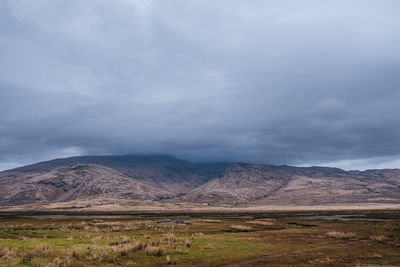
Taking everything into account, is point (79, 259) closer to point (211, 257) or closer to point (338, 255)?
point (211, 257)

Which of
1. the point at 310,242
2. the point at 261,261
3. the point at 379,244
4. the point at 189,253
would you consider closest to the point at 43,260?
the point at 189,253

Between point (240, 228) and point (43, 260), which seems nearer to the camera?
point (43, 260)

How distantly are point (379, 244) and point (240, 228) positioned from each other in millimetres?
23542

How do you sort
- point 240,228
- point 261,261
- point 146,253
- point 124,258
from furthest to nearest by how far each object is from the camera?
point 240,228
point 146,253
point 124,258
point 261,261

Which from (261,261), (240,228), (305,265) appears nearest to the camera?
(305,265)

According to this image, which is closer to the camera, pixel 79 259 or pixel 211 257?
pixel 79 259

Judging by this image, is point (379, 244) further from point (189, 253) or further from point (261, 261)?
point (189, 253)

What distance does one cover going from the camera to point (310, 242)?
34.8 m

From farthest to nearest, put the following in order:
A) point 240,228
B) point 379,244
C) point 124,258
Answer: point 240,228, point 379,244, point 124,258

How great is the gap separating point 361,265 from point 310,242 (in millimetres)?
13140

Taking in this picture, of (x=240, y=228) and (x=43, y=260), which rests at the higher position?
(x=43, y=260)

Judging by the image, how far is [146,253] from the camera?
2705 cm

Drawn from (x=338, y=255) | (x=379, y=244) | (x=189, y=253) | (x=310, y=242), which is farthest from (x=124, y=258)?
(x=379, y=244)

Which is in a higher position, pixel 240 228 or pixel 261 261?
pixel 261 261
